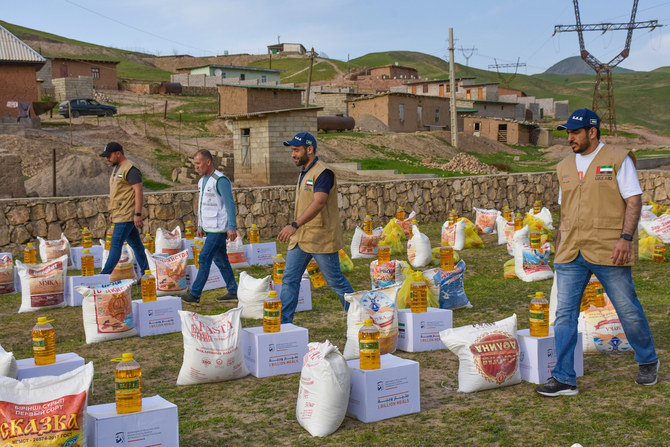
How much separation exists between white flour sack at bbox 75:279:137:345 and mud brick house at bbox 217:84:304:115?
27.6 m

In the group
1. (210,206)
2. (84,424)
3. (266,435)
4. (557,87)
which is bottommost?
(266,435)

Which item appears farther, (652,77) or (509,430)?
(652,77)

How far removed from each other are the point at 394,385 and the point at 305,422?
56cm

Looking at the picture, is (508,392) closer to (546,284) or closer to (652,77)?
(546,284)

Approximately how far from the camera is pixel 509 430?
389cm

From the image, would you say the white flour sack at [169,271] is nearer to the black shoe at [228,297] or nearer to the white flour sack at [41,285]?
the black shoe at [228,297]

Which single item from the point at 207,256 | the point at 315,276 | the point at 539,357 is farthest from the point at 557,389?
the point at 207,256

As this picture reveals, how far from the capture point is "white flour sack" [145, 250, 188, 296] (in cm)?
784

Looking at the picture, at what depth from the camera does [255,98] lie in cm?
3362

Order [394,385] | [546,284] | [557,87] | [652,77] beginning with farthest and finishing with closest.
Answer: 1. [652,77]
2. [557,87]
3. [546,284]
4. [394,385]

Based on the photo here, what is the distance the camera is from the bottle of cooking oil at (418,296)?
18.1ft

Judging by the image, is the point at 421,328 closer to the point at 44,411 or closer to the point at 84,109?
the point at 44,411

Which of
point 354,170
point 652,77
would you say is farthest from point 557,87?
point 354,170

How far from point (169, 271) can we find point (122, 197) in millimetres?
1012
